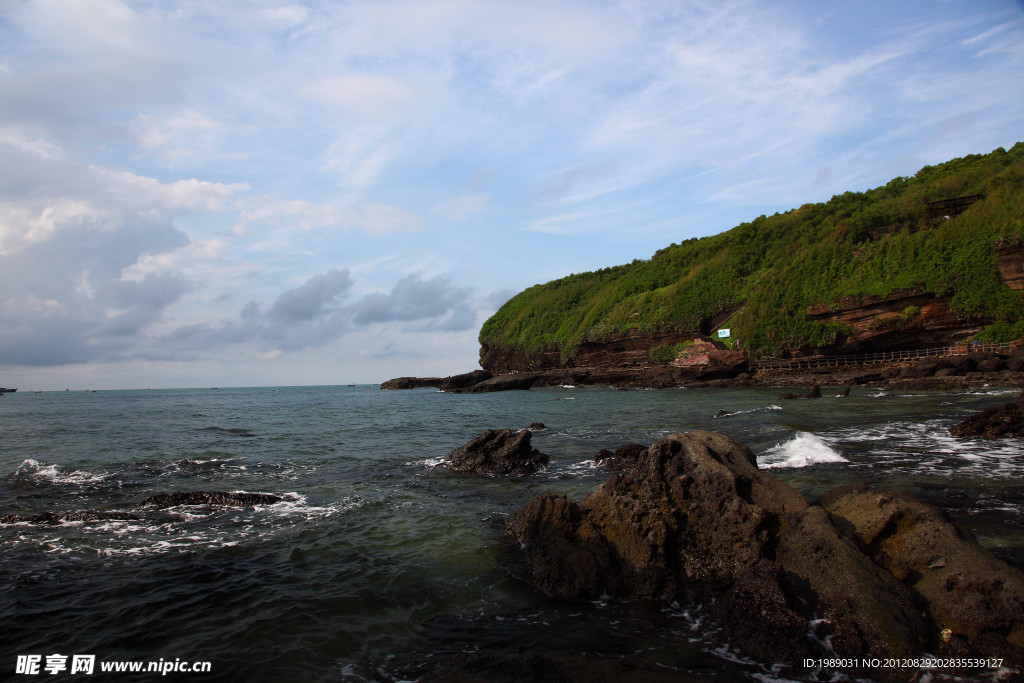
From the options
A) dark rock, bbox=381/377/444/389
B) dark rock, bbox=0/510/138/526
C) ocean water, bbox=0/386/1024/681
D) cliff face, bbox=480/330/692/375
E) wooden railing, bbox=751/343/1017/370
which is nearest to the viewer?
ocean water, bbox=0/386/1024/681

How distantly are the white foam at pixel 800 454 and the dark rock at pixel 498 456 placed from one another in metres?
6.29

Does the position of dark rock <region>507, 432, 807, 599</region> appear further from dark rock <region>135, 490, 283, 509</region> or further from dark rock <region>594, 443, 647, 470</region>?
dark rock <region>135, 490, 283, 509</region>

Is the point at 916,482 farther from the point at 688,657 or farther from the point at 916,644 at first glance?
the point at 688,657

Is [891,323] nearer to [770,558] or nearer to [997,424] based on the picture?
[997,424]

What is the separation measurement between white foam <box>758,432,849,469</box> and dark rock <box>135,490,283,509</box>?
1228 cm

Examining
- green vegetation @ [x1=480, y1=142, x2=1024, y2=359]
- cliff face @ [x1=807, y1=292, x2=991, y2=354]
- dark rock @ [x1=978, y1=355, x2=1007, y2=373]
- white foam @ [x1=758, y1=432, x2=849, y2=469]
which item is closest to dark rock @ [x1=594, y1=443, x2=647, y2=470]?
white foam @ [x1=758, y1=432, x2=849, y2=469]

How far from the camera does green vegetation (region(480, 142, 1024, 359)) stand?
1688 inches

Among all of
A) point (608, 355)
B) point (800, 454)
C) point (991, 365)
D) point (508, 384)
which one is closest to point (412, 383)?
point (508, 384)

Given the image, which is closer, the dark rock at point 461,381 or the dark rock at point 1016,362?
the dark rock at point 1016,362

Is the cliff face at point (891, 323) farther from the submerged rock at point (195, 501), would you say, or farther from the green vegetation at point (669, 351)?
the submerged rock at point (195, 501)

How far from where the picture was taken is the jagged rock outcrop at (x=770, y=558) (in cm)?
489

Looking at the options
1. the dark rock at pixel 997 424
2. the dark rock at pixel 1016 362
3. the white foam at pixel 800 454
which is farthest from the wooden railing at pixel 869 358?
the white foam at pixel 800 454

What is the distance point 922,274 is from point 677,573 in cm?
5246

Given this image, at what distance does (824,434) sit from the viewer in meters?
17.5
